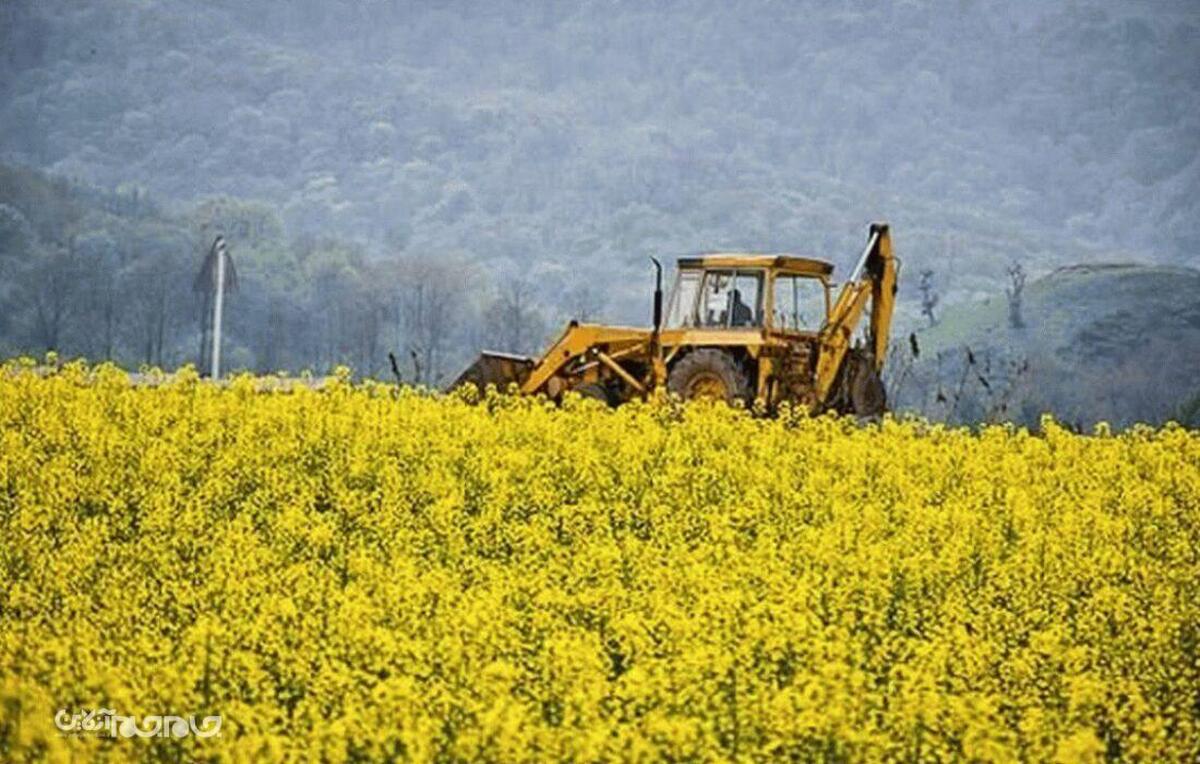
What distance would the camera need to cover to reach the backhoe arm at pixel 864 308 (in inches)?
964

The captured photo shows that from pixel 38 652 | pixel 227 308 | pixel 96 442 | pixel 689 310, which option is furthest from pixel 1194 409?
pixel 227 308

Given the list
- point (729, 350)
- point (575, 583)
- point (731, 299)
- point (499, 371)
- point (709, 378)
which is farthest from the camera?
point (499, 371)

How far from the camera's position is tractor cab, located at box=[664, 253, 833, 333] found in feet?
80.5

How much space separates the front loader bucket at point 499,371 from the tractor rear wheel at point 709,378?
6.76ft

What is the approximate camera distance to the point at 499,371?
25.1 m

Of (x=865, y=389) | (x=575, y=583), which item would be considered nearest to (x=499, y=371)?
(x=865, y=389)

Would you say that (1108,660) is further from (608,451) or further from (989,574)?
(608,451)

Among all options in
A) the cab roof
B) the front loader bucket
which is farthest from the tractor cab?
the front loader bucket

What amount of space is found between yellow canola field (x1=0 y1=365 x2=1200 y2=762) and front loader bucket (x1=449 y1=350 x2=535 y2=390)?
478cm

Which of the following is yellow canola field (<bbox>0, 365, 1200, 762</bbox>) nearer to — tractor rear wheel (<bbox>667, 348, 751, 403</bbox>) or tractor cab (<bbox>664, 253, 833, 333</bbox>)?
tractor rear wheel (<bbox>667, 348, 751, 403</bbox>)

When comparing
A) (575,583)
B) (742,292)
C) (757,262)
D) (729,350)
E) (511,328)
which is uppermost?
(511,328)

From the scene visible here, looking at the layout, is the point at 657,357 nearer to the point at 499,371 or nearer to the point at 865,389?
the point at 499,371

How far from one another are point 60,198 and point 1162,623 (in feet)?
616

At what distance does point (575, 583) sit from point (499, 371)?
13469mm
